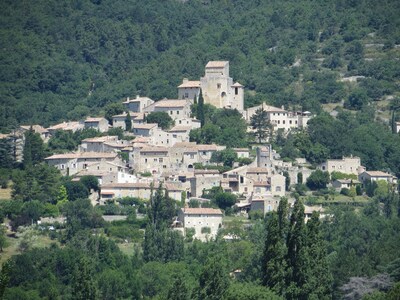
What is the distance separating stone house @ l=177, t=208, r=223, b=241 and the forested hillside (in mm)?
24817

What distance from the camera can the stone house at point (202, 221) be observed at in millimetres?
93938

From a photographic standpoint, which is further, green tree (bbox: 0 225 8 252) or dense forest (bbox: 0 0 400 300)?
green tree (bbox: 0 225 8 252)

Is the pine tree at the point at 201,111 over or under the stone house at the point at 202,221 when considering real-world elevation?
over

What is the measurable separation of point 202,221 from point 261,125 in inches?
674

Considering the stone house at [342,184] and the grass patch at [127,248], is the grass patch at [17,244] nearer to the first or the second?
the grass patch at [127,248]

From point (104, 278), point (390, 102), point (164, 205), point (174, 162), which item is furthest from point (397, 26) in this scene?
→ point (104, 278)

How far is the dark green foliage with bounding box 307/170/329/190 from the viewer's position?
102750 millimetres

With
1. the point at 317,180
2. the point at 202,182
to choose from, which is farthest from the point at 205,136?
the point at 317,180

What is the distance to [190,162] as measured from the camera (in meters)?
103

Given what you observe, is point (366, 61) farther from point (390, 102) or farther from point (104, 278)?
point (104, 278)

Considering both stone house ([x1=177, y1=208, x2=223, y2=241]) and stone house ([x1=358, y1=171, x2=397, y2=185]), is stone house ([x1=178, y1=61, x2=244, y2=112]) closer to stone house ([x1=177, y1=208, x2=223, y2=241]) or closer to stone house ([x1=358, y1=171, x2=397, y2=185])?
stone house ([x1=358, y1=171, x2=397, y2=185])

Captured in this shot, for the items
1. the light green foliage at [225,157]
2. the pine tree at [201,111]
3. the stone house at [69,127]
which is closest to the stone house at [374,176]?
the light green foliage at [225,157]

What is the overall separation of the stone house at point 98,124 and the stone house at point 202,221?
721 inches

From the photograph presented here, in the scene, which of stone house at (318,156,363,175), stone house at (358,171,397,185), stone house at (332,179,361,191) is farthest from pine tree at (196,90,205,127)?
stone house at (358,171,397,185)
